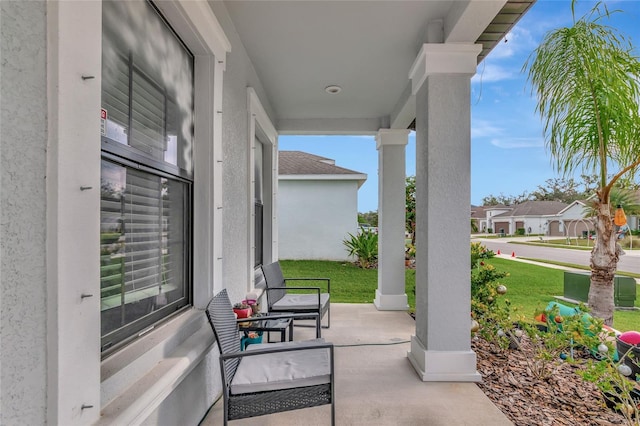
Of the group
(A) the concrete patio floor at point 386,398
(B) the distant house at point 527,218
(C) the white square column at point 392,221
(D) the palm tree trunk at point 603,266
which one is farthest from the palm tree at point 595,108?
(B) the distant house at point 527,218

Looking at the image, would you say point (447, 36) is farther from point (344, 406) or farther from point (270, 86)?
point (344, 406)

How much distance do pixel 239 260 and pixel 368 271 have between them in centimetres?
638

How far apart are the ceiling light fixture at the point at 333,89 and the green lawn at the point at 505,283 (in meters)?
3.34

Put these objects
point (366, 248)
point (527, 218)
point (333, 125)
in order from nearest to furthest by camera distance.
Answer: point (333, 125) → point (366, 248) → point (527, 218)

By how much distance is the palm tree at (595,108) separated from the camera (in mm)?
2943

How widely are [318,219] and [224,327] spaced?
27.7ft

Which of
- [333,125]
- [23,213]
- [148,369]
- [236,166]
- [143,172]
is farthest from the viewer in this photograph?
[333,125]

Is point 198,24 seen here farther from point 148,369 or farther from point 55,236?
point 148,369

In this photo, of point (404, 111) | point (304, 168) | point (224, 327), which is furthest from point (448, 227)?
point (304, 168)

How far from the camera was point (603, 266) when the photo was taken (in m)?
3.25

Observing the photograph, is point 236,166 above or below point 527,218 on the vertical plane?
above

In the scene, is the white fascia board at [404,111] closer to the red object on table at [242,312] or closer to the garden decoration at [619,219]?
the garden decoration at [619,219]

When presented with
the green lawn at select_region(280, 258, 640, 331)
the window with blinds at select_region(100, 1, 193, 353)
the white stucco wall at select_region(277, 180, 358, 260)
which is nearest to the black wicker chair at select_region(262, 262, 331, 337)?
the window with blinds at select_region(100, 1, 193, 353)

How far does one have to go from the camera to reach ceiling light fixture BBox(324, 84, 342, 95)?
411 cm
